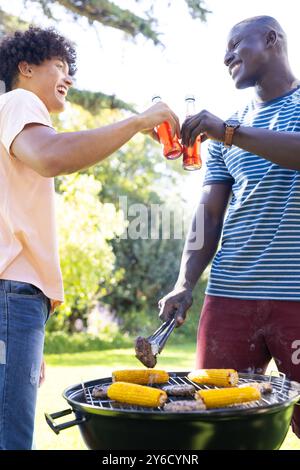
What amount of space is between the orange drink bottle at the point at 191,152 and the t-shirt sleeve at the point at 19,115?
2.17 ft

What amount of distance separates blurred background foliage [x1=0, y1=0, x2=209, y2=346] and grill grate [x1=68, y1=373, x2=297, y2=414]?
4.00 m

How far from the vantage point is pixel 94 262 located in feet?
33.6

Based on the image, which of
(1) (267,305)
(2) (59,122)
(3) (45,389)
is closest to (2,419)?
(1) (267,305)

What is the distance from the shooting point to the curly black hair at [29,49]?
7.07ft

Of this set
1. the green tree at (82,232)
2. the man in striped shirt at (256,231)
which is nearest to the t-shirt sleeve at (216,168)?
the man in striped shirt at (256,231)

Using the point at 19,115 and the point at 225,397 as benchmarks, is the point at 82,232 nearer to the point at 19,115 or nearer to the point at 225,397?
the point at 19,115

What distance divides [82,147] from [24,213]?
0.32 meters

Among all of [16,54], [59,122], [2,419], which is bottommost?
[2,419]

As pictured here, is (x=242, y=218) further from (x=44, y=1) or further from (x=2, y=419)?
(x=44, y=1)

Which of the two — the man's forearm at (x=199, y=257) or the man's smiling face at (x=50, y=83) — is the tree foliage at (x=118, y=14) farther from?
the man's smiling face at (x=50, y=83)

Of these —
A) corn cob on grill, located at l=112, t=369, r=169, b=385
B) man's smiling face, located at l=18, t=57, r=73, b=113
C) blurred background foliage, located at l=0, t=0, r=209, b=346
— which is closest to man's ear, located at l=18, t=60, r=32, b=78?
man's smiling face, located at l=18, t=57, r=73, b=113

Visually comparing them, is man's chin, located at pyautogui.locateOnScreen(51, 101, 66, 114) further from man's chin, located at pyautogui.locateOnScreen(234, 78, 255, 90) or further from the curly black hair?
man's chin, located at pyautogui.locateOnScreen(234, 78, 255, 90)

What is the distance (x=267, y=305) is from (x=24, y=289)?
Answer: 36.1 inches

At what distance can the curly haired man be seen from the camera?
6.00ft
